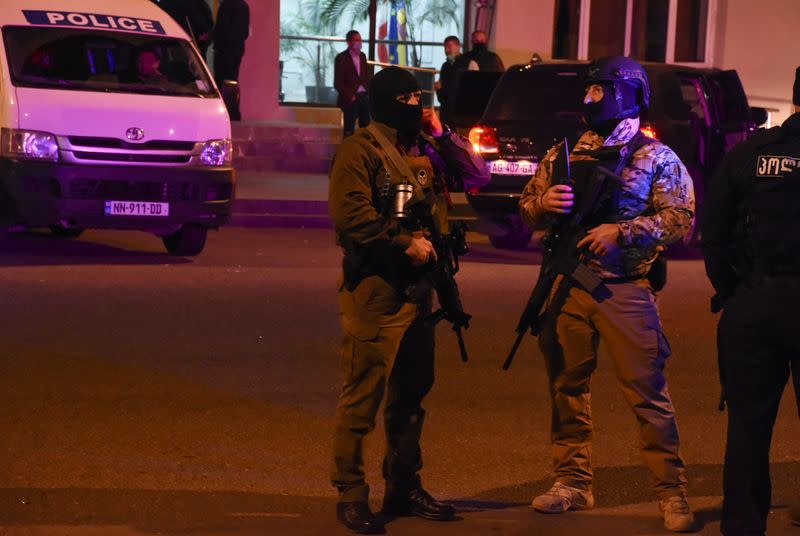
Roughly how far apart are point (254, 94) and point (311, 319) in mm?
14081

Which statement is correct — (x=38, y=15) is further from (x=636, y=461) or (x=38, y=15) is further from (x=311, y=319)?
(x=636, y=461)

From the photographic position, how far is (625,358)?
5.91 m

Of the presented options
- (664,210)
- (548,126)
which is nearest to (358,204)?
(664,210)

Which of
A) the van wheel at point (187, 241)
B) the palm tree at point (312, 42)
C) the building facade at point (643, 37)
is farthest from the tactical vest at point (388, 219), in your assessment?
the palm tree at point (312, 42)

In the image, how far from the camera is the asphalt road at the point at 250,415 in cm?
613

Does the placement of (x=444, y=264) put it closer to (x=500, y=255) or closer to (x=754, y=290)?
(x=754, y=290)

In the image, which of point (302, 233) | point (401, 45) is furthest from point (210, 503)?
point (401, 45)

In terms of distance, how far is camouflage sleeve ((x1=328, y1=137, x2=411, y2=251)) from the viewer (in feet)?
18.3

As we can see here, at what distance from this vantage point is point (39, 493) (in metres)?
6.32

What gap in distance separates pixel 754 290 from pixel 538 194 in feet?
3.83

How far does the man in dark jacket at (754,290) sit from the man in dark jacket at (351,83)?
1723cm

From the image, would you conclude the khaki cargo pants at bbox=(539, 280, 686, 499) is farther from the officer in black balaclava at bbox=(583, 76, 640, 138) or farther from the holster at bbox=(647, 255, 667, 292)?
the officer in black balaclava at bbox=(583, 76, 640, 138)

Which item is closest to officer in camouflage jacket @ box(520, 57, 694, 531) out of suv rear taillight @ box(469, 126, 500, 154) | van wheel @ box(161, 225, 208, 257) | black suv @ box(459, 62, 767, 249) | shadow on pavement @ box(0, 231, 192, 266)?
black suv @ box(459, 62, 767, 249)

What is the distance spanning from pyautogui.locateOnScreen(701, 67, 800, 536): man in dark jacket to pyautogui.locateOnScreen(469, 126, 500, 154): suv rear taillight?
9.01 metres
